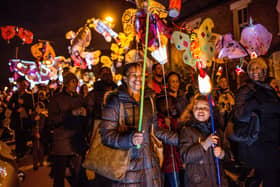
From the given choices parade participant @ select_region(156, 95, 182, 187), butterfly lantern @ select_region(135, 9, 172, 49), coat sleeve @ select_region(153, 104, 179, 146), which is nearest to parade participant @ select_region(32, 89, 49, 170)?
butterfly lantern @ select_region(135, 9, 172, 49)

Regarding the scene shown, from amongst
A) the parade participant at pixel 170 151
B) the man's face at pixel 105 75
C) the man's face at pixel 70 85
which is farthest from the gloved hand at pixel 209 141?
the man's face at pixel 105 75

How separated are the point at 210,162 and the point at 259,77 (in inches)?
56.9

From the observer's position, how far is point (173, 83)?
4.12 metres

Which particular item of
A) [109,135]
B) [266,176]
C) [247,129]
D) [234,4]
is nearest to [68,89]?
[109,135]

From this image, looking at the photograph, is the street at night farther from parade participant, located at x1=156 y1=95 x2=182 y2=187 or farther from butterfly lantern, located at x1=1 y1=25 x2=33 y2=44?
butterfly lantern, located at x1=1 y1=25 x2=33 y2=44

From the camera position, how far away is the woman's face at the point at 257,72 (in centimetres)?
333

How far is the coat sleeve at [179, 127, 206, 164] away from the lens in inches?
108

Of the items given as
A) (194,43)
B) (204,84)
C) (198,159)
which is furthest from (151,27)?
(198,159)

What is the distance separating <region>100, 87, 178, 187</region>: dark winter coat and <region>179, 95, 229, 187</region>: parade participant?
0.45 meters

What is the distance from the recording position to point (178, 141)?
298cm

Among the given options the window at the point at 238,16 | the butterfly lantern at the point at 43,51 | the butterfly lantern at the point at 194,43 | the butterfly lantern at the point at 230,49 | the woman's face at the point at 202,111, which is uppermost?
the window at the point at 238,16

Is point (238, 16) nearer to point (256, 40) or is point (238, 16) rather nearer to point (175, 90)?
point (256, 40)

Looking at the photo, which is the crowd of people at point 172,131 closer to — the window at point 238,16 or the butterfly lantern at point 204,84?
the butterfly lantern at point 204,84

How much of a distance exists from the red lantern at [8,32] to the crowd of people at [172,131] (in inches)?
264
